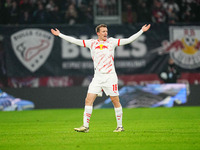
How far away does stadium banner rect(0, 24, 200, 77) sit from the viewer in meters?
19.0

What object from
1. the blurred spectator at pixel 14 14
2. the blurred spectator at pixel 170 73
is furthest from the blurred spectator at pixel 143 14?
the blurred spectator at pixel 14 14

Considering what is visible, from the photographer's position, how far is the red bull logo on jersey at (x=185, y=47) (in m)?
19.3

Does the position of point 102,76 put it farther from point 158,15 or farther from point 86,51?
point 158,15

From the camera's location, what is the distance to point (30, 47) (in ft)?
62.5

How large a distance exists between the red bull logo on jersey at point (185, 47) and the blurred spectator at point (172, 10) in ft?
6.25

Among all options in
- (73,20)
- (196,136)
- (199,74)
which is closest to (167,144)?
(196,136)

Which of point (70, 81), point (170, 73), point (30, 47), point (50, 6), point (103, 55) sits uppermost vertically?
point (50, 6)

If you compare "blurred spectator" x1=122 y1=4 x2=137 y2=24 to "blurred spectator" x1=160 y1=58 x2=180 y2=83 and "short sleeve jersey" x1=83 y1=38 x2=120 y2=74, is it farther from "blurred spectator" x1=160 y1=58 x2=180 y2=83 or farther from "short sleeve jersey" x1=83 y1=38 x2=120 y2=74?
"short sleeve jersey" x1=83 y1=38 x2=120 y2=74

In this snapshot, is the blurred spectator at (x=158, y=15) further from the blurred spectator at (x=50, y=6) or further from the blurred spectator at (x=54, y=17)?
the blurred spectator at (x=50, y=6)

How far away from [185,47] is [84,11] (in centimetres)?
500

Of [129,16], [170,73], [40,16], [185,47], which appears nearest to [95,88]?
[170,73]

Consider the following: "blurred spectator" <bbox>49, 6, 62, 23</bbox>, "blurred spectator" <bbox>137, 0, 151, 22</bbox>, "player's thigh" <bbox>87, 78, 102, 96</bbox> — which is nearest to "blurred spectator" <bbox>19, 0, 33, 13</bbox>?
"blurred spectator" <bbox>49, 6, 62, 23</bbox>

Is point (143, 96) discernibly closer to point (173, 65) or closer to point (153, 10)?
point (173, 65)

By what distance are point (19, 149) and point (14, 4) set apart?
1477cm
